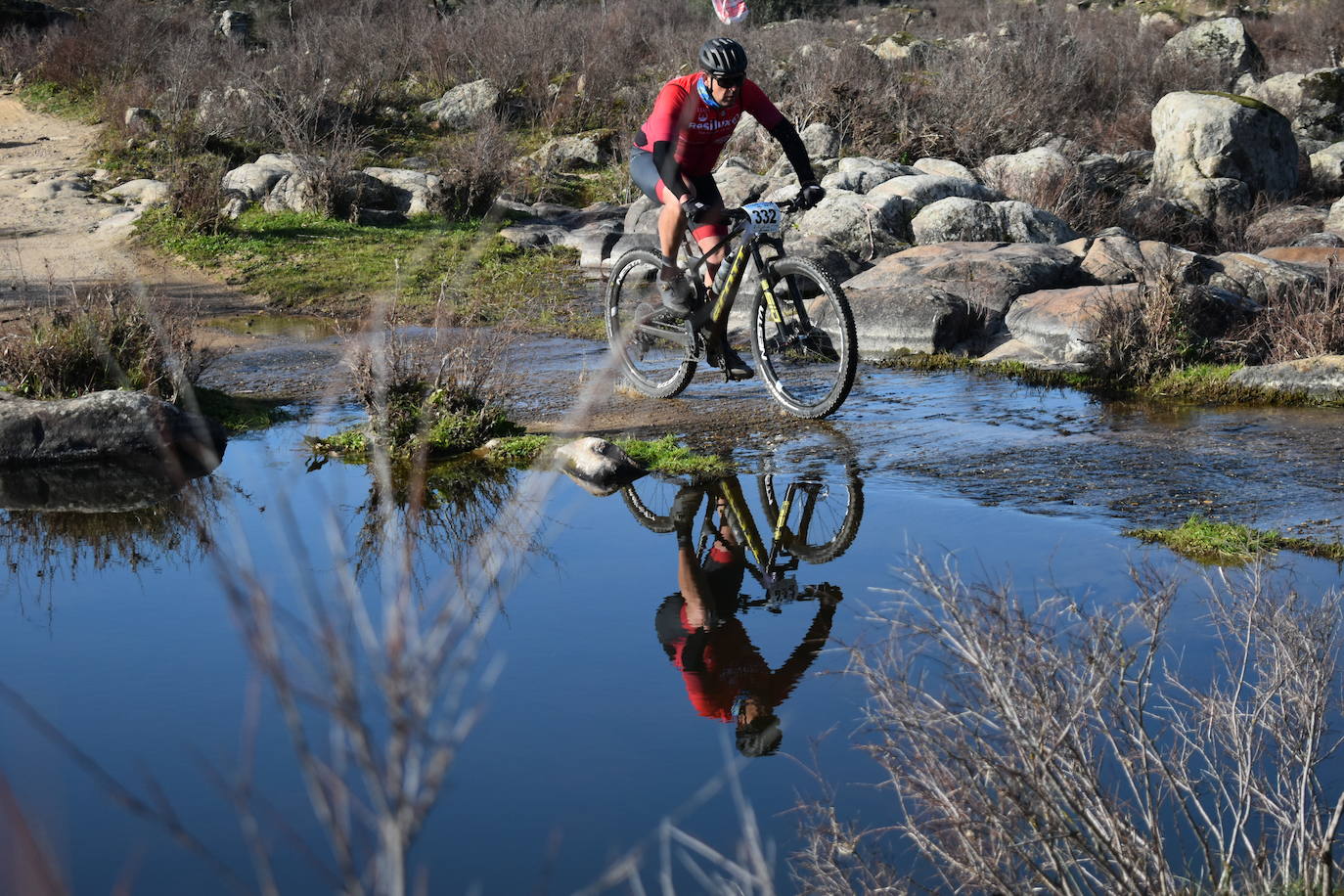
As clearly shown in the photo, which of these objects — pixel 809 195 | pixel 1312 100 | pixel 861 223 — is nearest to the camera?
pixel 809 195

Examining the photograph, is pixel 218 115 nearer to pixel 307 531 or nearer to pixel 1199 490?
pixel 307 531

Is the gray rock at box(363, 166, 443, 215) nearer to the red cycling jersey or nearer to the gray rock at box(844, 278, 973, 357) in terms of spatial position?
the gray rock at box(844, 278, 973, 357)

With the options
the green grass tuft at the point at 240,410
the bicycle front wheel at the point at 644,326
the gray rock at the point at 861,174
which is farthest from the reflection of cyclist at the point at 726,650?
the gray rock at the point at 861,174

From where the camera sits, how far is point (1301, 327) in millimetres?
9688

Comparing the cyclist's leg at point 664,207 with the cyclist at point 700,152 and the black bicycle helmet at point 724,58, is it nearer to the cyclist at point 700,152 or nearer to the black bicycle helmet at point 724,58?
the cyclist at point 700,152

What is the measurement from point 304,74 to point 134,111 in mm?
3027

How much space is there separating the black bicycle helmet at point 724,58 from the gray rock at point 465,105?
17185 mm

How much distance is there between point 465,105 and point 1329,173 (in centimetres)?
1435

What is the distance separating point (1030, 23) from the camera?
26062 millimetres

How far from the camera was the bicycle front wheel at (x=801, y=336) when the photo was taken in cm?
773

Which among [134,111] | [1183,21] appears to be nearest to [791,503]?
[134,111]

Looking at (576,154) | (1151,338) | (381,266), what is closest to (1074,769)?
(1151,338)

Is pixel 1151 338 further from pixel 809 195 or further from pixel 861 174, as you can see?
pixel 861 174

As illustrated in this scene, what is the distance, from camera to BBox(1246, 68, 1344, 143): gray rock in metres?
22.3
